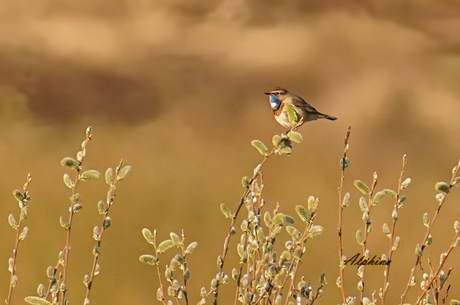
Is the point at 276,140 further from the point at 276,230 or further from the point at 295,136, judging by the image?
the point at 276,230

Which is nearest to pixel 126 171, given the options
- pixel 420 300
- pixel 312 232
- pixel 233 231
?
pixel 233 231

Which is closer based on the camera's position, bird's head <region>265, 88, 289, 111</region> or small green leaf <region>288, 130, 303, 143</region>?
small green leaf <region>288, 130, 303, 143</region>

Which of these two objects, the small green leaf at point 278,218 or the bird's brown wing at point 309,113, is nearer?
the small green leaf at point 278,218

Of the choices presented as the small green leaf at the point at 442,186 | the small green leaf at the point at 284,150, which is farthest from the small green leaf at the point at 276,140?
the small green leaf at the point at 442,186

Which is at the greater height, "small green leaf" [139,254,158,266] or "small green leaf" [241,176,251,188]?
"small green leaf" [241,176,251,188]

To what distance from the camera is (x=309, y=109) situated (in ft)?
5.67

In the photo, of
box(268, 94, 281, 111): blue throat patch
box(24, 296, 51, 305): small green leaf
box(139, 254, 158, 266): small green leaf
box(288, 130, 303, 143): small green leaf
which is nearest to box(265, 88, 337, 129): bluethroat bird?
box(268, 94, 281, 111): blue throat patch

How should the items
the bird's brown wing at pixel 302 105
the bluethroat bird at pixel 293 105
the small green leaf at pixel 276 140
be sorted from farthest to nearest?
the bird's brown wing at pixel 302 105, the bluethroat bird at pixel 293 105, the small green leaf at pixel 276 140

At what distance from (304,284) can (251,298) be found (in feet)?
0.26

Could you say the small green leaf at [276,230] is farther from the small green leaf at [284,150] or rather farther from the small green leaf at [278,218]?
the small green leaf at [284,150]

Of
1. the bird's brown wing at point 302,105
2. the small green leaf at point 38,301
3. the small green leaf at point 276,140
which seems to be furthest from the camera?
the bird's brown wing at point 302,105

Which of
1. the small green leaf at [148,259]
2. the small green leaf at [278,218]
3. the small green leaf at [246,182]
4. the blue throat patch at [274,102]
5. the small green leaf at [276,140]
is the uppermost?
the blue throat patch at [274,102]

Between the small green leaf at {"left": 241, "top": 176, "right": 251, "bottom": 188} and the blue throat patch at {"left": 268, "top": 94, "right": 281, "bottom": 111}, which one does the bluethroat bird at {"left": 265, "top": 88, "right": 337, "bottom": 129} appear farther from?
the small green leaf at {"left": 241, "top": 176, "right": 251, "bottom": 188}

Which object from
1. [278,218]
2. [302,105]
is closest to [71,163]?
[278,218]
